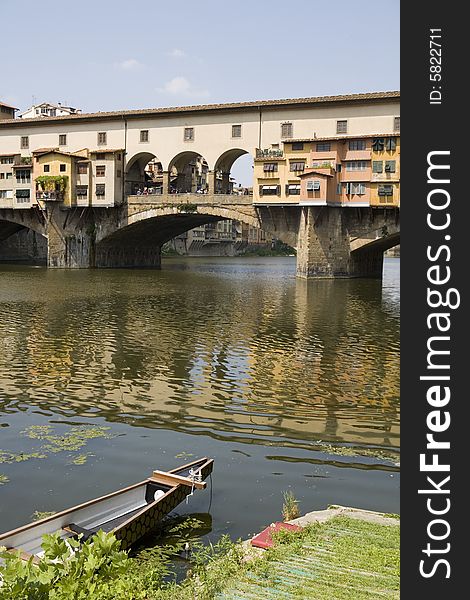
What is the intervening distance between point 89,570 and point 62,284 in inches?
1680

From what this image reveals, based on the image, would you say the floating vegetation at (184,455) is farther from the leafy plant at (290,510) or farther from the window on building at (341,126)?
the window on building at (341,126)

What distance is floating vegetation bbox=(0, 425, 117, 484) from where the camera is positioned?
1261cm

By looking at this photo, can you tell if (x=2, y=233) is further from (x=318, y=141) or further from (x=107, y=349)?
(x=107, y=349)

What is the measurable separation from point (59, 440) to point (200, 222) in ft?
199

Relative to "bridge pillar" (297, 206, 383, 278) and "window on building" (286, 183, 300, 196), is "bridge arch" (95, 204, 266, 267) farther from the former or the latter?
→ "bridge pillar" (297, 206, 383, 278)

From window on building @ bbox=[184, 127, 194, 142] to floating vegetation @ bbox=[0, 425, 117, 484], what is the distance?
5137 centimetres

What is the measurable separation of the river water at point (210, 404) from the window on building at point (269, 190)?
85.8 feet

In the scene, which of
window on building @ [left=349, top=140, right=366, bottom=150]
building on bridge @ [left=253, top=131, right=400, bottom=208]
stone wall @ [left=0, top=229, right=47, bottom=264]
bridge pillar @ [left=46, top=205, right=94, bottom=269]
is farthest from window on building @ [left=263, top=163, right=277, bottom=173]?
stone wall @ [left=0, top=229, right=47, bottom=264]

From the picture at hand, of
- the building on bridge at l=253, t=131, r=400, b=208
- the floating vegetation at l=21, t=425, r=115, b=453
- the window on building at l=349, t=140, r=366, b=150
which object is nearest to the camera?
the floating vegetation at l=21, t=425, r=115, b=453

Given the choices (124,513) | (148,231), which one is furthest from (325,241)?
(124,513)

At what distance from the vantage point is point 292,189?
57281 millimetres

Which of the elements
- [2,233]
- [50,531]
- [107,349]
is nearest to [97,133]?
[2,233]

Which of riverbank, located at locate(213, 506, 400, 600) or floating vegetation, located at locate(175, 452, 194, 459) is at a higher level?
riverbank, located at locate(213, 506, 400, 600)

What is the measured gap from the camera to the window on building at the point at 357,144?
5431 centimetres
